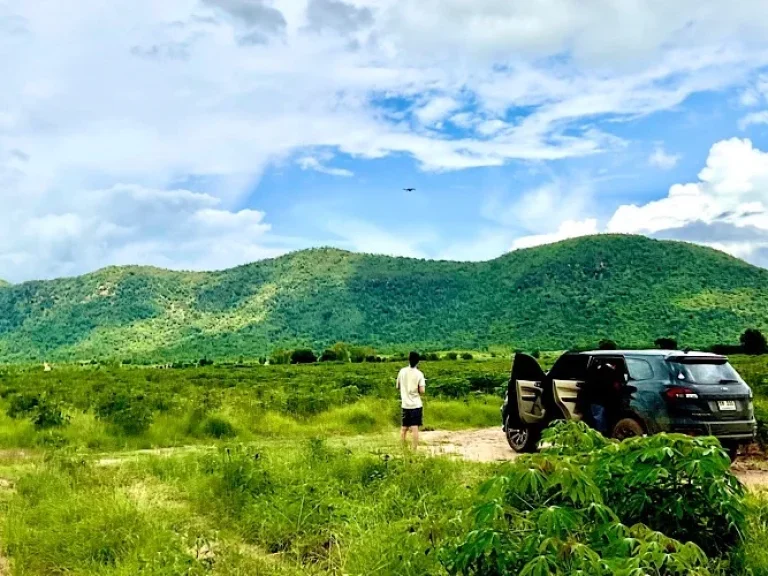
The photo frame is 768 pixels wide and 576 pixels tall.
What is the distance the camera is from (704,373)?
11898mm

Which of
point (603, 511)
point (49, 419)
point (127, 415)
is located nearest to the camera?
point (603, 511)

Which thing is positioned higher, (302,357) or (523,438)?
(302,357)

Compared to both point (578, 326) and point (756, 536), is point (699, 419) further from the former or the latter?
point (578, 326)

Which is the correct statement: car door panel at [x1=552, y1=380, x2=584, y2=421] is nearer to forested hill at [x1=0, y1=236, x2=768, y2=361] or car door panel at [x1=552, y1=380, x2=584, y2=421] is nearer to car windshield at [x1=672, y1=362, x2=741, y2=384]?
car windshield at [x1=672, y1=362, x2=741, y2=384]

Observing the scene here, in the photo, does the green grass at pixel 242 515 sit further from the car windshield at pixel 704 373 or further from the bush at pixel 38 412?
the bush at pixel 38 412

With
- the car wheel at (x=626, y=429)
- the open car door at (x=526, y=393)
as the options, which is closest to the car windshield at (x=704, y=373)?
the car wheel at (x=626, y=429)

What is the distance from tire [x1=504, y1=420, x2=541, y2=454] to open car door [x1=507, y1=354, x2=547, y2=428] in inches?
7.1

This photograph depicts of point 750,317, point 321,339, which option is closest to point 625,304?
point 750,317

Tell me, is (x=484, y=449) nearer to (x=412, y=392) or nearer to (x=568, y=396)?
(x=412, y=392)

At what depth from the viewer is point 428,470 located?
10016 millimetres

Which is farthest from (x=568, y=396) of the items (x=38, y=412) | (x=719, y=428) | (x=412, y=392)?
(x=38, y=412)

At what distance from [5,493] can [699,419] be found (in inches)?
406

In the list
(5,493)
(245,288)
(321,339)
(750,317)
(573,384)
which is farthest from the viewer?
(245,288)

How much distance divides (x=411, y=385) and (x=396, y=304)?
11359 centimetres
